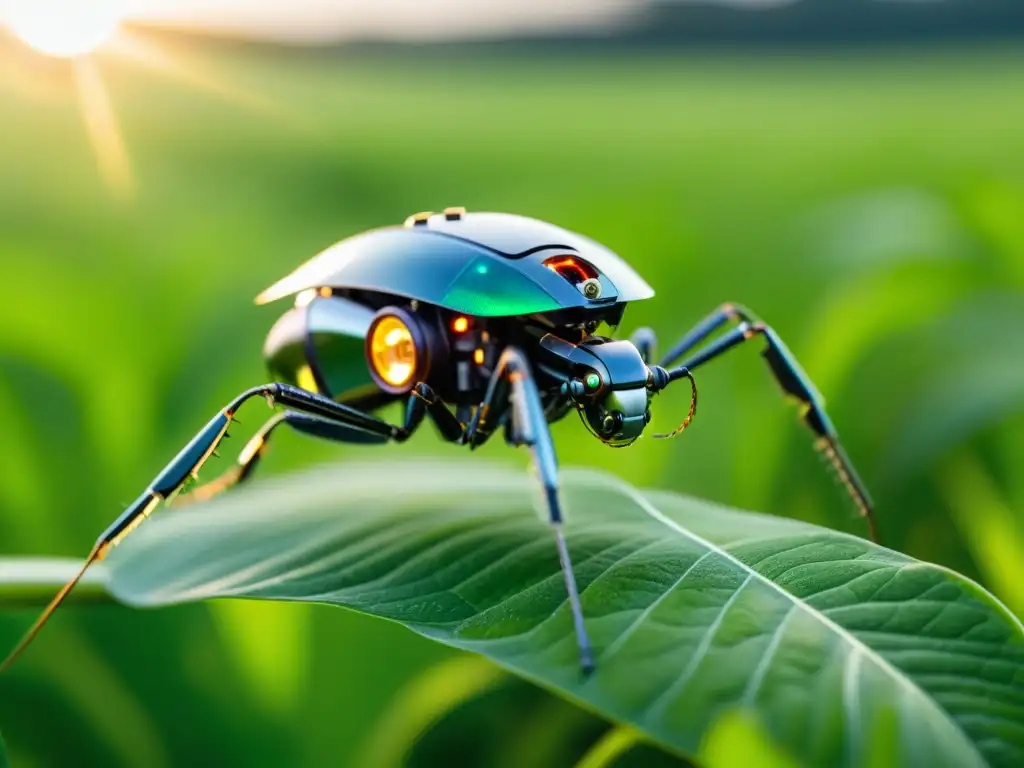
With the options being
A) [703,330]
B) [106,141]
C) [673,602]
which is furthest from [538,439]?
[106,141]

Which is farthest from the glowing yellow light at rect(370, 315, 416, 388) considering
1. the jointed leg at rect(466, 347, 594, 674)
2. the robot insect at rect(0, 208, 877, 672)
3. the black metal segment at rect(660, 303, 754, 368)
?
the black metal segment at rect(660, 303, 754, 368)

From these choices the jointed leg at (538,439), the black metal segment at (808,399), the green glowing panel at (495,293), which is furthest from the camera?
the black metal segment at (808,399)

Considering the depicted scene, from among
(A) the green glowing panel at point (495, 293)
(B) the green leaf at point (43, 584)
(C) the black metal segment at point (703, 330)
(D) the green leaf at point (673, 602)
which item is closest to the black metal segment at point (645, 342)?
(C) the black metal segment at point (703, 330)

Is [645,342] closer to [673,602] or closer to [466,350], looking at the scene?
[466,350]

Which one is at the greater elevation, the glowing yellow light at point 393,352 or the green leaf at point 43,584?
the glowing yellow light at point 393,352

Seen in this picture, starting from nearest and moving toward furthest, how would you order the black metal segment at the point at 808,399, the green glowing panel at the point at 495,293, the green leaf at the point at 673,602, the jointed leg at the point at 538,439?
the green leaf at the point at 673,602, the jointed leg at the point at 538,439, the green glowing panel at the point at 495,293, the black metal segment at the point at 808,399

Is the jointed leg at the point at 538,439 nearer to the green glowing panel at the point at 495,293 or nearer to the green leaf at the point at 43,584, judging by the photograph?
the green glowing panel at the point at 495,293

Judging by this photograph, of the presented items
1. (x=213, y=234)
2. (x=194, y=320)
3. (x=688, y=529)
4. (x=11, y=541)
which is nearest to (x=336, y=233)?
(x=213, y=234)

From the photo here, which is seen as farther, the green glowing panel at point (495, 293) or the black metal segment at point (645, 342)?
the black metal segment at point (645, 342)

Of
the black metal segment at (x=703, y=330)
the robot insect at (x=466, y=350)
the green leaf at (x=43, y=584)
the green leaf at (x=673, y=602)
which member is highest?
the robot insect at (x=466, y=350)
